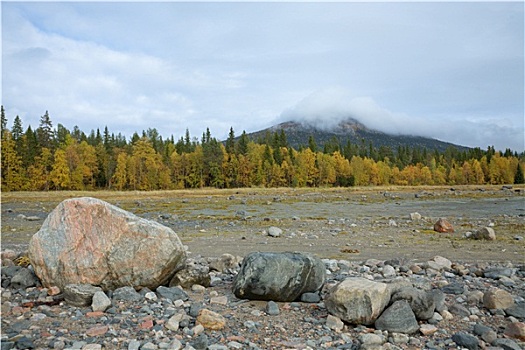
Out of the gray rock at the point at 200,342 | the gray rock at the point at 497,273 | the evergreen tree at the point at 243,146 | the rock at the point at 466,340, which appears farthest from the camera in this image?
the evergreen tree at the point at 243,146

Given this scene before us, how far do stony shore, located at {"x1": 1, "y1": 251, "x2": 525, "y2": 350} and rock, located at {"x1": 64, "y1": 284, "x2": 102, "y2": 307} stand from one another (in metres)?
0.14

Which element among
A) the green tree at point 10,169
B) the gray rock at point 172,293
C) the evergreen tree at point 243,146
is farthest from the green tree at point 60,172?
the gray rock at point 172,293

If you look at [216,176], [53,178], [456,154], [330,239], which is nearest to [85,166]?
[53,178]

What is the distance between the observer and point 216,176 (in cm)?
9800

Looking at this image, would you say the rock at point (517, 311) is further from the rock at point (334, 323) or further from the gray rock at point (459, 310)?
the rock at point (334, 323)

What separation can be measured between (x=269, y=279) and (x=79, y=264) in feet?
14.0

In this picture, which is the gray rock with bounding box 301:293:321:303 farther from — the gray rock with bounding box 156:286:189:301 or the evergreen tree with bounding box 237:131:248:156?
the evergreen tree with bounding box 237:131:248:156

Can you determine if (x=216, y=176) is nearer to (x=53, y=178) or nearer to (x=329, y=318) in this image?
(x=53, y=178)

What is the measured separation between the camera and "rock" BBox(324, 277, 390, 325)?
687 centimetres

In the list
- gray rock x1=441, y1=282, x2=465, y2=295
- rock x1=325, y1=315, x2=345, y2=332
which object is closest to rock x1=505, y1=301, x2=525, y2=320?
gray rock x1=441, y1=282, x2=465, y2=295

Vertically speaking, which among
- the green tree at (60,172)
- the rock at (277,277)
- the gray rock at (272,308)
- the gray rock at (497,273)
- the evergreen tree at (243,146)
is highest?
the evergreen tree at (243,146)

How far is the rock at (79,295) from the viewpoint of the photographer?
25.8 feet

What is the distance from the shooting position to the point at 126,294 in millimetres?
8258

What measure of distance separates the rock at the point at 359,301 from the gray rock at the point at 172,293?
3287mm
